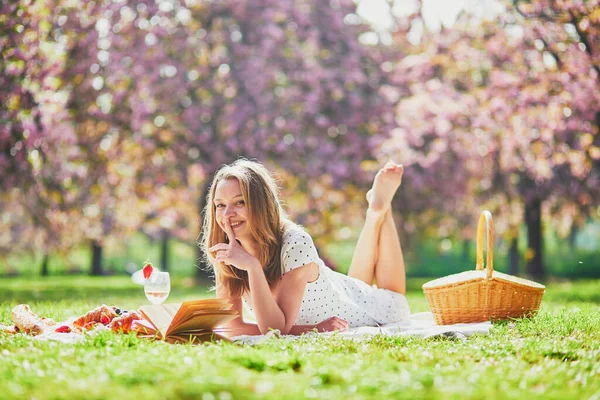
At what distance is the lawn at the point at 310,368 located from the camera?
287cm

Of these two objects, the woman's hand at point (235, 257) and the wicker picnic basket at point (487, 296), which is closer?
the woman's hand at point (235, 257)

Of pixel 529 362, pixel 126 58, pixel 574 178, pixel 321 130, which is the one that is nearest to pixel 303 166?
pixel 321 130

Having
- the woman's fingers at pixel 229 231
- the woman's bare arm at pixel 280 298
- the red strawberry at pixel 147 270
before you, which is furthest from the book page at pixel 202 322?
the red strawberry at pixel 147 270

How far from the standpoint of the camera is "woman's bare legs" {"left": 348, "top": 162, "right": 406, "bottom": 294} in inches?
248

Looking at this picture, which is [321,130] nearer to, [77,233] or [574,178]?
[574,178]

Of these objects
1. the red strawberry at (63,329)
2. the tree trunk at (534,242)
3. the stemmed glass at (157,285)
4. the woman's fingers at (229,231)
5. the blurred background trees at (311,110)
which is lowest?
the tree trunk at (534,242)

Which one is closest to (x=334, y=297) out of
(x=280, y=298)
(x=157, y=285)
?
(x=280, y=298)

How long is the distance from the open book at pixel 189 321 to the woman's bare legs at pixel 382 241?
6.66 ft

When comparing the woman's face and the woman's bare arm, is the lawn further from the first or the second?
the woman's face

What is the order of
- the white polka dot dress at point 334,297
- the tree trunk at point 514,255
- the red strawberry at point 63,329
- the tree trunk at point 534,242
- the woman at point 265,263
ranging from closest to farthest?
1. the woman at point 265,263
2. the red strawberry at point 63,329
3. the white polka dot dress at point 334,297
4. the tree trunk at point 534,242
5. the tree trunk at point 514,255

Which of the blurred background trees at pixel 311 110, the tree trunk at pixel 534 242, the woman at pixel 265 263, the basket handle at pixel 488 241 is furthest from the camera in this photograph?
the tree trunk at pixel 534 242

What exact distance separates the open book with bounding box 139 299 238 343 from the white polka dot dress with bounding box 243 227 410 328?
0.63 metres

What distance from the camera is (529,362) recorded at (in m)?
3.78

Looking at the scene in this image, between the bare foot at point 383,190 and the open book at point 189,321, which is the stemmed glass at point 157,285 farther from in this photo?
the bare foot at point 383,190
